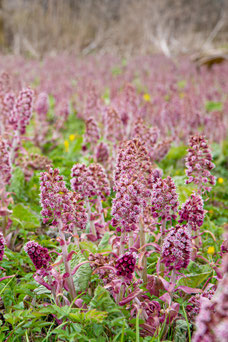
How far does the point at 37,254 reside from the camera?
5.89 ft

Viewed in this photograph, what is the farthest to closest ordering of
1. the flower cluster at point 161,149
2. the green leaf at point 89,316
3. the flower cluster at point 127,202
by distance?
1. the flower cluster at point 161,149
2. the flower cluster at point 127,202
3. the green leaf at point 89,316

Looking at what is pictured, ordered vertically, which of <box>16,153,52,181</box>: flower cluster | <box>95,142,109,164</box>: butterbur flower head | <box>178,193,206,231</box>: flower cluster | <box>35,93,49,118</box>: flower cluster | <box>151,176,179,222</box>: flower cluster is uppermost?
<box>35,93,49,118</box>: flower cluster

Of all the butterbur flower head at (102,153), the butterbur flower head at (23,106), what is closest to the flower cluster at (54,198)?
the butterbur flower head at (23,106)

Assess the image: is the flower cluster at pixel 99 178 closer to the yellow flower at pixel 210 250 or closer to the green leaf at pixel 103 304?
the green leaf at pixel 103 304

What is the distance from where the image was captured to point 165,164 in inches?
194

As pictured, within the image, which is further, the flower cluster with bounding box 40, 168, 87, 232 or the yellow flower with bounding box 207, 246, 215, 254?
the yellow flower with bounding box 207, 246, 215, 254

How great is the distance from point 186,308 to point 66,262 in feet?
2.61

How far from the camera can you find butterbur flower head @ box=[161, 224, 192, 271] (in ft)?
5.54

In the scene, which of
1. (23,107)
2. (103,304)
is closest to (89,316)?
(103,304)

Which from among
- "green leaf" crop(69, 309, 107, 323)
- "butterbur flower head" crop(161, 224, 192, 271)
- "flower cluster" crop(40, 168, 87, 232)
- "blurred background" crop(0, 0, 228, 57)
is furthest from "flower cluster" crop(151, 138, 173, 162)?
"blurred background" crop(0, 0, 228, 57)

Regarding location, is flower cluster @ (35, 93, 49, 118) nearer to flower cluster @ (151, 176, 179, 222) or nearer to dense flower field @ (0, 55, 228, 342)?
dense flower field @ (0, 55, 228, 342)

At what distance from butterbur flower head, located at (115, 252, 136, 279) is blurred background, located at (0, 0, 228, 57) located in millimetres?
19935

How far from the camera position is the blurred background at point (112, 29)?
71.0 ft

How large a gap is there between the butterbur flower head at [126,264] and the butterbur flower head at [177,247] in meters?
0.16
